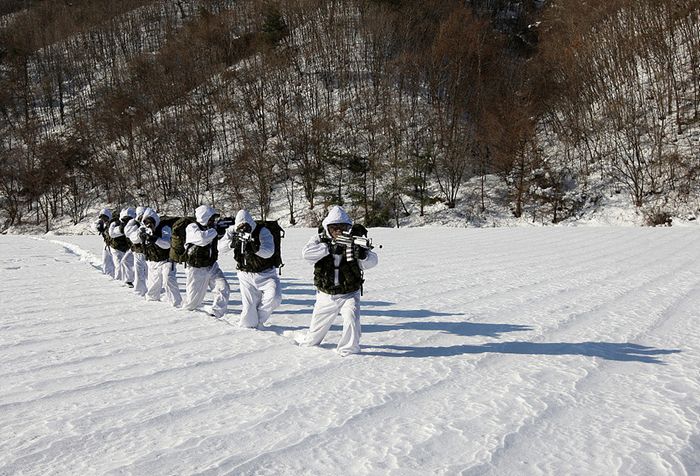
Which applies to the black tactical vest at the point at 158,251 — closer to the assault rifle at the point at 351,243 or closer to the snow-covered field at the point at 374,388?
the snow-covered field at the point at 374,388

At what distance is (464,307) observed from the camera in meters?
8.20

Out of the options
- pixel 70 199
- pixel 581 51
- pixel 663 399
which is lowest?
pixel 663 399

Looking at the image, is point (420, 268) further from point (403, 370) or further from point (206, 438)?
point (206, 438)

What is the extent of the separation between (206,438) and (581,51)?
147ft

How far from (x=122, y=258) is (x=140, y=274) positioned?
57.5 inches

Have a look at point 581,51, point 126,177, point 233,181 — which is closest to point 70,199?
point 126,177

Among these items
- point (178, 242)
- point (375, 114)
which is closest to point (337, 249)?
point (178, 242)

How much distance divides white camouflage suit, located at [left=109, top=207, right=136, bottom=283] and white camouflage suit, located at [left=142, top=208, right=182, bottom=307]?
2.24m

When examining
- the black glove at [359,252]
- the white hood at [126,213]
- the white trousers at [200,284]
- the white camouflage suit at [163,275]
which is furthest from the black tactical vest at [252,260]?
the white hood at [126,213]

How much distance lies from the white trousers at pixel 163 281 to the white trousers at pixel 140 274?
41.6 inches

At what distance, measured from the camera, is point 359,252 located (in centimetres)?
535

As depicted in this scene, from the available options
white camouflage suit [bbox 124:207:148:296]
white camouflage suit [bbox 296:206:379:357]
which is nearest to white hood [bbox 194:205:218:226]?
white camouflage suit [bbox 124:207:148:296]

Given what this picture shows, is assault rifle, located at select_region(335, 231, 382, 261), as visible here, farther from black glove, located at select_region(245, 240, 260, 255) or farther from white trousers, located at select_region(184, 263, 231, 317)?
white trousers, located at select_region(184, 263, 231, 317)

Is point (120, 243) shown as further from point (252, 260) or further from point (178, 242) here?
point (252, 260)
